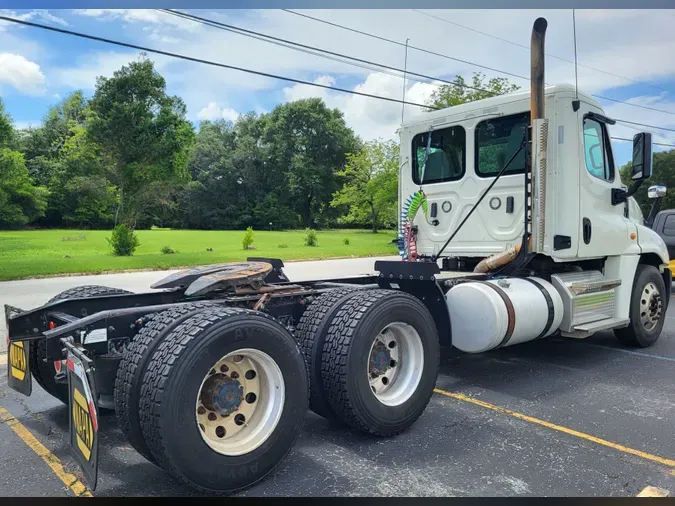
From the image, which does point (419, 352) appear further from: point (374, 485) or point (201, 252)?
point (201, 252)

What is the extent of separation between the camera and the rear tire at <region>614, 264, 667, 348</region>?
6.54 m

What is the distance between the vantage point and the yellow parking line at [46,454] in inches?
125

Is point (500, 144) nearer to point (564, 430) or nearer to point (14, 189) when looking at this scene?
point (564, 430)

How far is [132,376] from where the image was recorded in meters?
2.91

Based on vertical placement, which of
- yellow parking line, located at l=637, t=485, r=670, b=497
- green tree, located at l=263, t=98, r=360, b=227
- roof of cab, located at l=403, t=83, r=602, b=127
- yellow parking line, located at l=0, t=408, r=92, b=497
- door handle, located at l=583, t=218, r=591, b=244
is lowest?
yellow parking line, located at l=637, t=485, r=670, b=497

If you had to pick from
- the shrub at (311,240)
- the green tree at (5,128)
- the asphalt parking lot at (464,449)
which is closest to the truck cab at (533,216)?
the asphalt parking lot at (464,449)

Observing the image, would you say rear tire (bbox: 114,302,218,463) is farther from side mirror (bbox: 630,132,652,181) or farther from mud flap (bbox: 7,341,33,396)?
side mirror (bbox: 630,132,652,181)

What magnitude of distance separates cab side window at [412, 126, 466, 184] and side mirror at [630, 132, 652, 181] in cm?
182

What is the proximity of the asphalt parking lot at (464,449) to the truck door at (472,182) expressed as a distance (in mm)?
1650

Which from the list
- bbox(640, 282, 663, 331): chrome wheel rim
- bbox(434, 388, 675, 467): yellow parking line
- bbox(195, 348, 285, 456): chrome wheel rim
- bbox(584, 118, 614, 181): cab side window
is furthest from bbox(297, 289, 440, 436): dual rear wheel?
bbox(640, 282, 663, 331): chrome wheel rim

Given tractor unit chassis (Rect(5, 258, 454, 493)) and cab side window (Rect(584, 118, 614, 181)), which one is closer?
tractor unit chassis (Rect(5, 258, 454, 493))

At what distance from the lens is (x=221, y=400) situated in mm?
3113

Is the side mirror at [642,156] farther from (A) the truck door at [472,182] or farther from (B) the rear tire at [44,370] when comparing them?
(B) the rear tire at [44,370]

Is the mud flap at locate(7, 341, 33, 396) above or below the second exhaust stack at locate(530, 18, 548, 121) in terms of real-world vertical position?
below
